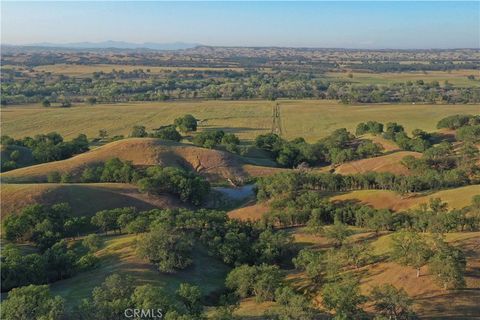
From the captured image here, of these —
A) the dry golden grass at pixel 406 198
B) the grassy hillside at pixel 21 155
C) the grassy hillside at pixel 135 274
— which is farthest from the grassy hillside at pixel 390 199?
the grassy hillside at pixel 21 155

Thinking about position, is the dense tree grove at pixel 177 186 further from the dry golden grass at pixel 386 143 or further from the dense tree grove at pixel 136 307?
the dry golden grass at pixel 386 143

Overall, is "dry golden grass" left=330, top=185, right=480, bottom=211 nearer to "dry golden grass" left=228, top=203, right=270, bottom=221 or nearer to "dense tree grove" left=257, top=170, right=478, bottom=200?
"dense tree grove" left=257, top=170, right=478, bottom=200

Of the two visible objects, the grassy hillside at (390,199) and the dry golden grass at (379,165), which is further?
the dry golden grass at (379,165)

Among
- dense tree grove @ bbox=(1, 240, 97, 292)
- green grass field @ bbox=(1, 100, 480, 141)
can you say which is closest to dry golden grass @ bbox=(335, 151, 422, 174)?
green grass field @ bbox=(1, 100, 480, 141)

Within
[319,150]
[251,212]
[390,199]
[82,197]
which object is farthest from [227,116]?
[390,199]

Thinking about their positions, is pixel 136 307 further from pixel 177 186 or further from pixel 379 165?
pixel 379 165

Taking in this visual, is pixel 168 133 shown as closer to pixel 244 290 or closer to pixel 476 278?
pixel 244 290

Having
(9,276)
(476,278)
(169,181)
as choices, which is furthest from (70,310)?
(169,181)
